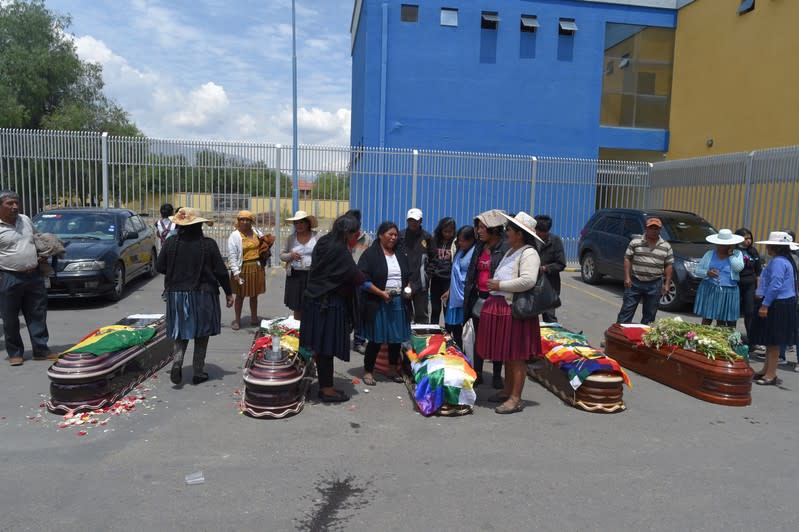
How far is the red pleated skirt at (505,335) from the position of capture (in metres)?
5.18

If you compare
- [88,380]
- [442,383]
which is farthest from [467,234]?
[88,380]

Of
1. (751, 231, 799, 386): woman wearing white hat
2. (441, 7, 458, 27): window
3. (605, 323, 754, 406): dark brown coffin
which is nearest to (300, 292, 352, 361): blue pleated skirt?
(605, 323, 754, 406): dark brown coffin

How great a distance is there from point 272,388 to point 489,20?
17.4 m

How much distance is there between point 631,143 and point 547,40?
471 centimetres

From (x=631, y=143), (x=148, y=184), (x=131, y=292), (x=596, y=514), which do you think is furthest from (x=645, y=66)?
(x=596, y=514)

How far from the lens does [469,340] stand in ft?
19.9

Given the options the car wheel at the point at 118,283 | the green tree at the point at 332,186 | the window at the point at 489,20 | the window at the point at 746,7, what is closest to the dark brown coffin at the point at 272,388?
the car wheel at the point at 118,283

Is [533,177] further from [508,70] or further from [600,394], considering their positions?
[600,394]

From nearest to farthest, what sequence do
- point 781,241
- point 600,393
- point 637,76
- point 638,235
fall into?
point 600,393, point 781,241, point 638,235, point 637,76

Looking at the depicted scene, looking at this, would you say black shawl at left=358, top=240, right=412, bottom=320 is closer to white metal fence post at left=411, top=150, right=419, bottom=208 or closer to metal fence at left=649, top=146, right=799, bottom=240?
white metal fence post at left=411, top=150, right=419, bottom=208

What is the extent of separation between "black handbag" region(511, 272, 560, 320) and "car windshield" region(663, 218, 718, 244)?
7.37 meters

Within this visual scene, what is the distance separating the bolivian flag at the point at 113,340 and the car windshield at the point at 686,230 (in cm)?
966

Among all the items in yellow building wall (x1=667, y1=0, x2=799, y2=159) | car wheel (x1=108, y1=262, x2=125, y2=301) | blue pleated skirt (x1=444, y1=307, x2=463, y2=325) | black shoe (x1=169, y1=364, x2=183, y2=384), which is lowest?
black shoe (x1=169, y1=364, x2=183, y2=384)

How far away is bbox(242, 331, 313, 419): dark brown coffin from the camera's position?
499cm
